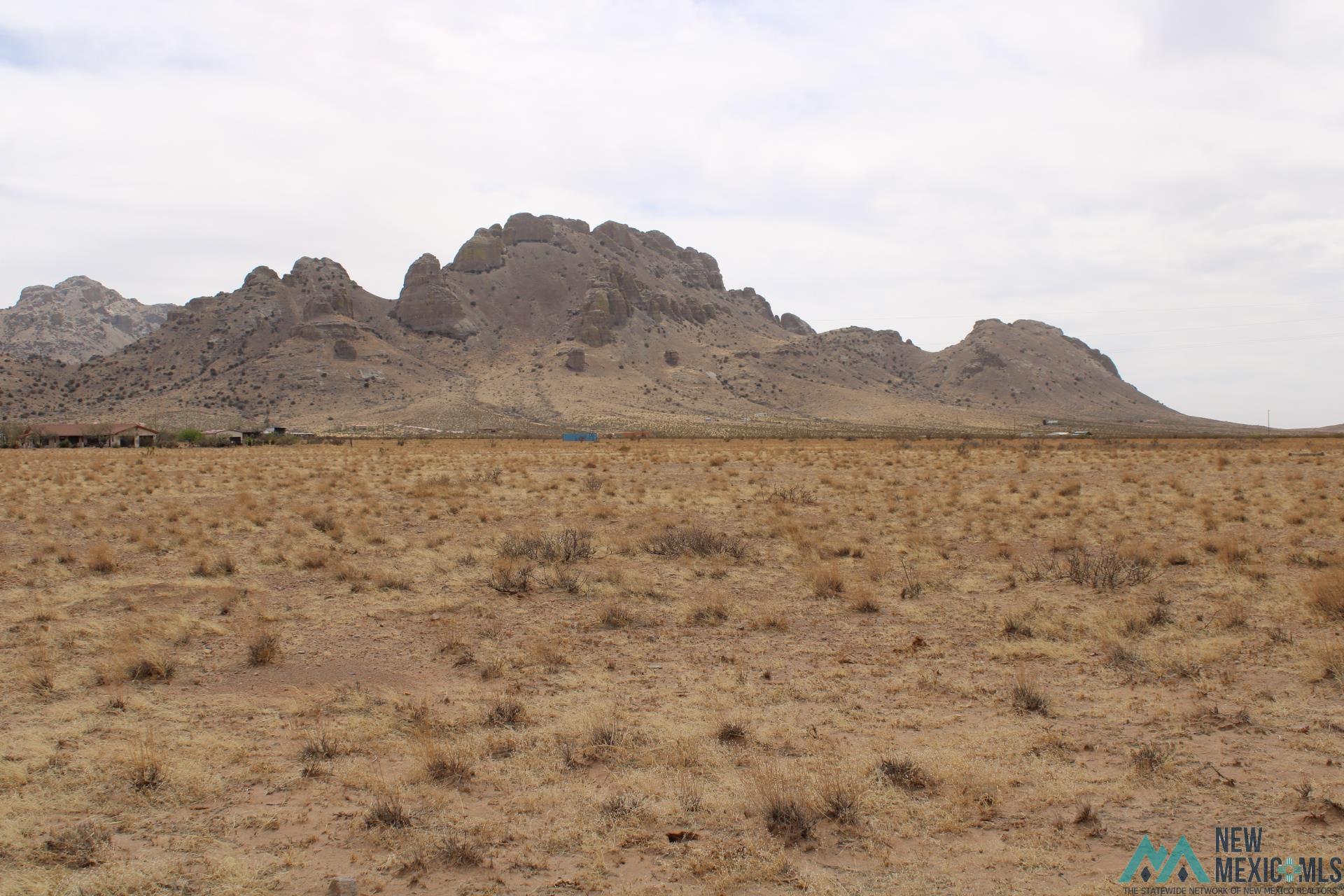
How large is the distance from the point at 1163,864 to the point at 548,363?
5447 inches

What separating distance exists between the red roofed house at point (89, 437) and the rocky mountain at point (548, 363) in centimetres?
2886

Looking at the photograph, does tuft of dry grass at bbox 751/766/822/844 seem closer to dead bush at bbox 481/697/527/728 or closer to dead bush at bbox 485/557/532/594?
dead bush at bbox 481/697/527/728

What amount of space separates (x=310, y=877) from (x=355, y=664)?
467 cm

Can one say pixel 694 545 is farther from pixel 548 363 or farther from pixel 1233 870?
pixel 548 363

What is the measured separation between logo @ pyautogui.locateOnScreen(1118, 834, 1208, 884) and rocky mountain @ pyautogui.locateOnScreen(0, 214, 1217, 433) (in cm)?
8857

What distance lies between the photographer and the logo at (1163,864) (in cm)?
498

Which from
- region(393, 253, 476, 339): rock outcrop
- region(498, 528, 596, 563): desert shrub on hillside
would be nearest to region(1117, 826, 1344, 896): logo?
region(498, 528, 596, 563): desert shrub on hillside

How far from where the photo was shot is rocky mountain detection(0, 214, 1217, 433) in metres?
117

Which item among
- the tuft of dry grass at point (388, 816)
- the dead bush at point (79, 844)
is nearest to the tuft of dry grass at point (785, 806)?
the tuft of dry grass at point (388, 816)

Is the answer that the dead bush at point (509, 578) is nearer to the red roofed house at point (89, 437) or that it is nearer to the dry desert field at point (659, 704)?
the dry desert field at point (659, 704)

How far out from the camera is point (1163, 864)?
201 inches

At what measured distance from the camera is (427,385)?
130 metres

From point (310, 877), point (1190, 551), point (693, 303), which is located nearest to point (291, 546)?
point (310, 877)

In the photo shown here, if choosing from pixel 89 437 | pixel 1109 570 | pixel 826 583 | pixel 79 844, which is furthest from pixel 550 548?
pixel 89 437
